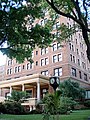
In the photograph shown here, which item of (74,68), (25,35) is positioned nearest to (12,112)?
(25,35)

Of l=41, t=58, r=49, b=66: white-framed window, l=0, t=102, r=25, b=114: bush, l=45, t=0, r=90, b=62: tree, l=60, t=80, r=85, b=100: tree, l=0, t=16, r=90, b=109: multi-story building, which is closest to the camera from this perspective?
l=45, t=0, r=90, b=62: tree

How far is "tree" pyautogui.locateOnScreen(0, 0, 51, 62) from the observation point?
14.0 meters

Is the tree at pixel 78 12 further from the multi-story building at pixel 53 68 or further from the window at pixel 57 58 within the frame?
the window at pixel 57 58

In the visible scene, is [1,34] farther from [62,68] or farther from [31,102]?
[62,68]

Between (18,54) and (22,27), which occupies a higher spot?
(22,27)

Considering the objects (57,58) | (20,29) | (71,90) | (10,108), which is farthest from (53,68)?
(20,29)

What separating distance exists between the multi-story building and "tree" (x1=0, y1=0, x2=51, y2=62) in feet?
53.1

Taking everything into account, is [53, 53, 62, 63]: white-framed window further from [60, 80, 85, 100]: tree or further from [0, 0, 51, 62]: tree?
[0, 0, 51, 62]: tree

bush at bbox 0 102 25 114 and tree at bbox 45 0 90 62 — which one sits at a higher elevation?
tree at bbox 45 0 90 62

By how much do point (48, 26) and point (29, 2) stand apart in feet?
10.3

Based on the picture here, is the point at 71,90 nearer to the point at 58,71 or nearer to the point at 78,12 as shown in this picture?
the point at 58,71

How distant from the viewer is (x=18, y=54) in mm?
18000

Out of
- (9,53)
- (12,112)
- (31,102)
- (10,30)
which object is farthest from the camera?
(31,102)

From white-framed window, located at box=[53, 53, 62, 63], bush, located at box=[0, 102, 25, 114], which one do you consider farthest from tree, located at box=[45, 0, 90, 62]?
white-framed window, located at box=[53, 53, 62, 63]
